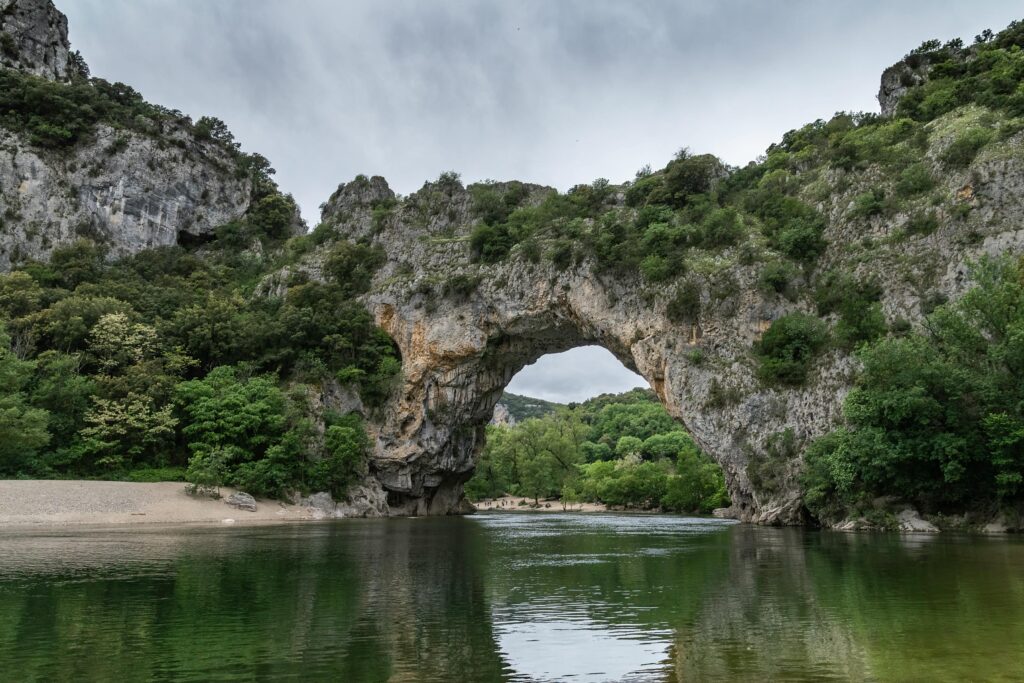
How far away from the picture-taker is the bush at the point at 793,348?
38.6 m

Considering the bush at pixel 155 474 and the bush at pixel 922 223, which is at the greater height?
the bush at pixel 922 223

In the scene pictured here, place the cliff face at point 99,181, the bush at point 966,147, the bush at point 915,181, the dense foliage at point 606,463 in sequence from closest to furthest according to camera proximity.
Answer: the bush at point 966,147, the bush at point 915,181, the cliff face at point 99,181, the dense foliage at point 606,463

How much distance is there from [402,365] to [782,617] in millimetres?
45919

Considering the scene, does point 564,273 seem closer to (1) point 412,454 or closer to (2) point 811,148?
(1) point 412,454

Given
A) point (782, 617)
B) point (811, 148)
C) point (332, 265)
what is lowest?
point (782, 617)

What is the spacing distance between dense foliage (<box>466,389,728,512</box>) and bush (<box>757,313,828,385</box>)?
24111mm

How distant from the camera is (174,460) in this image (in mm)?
45969

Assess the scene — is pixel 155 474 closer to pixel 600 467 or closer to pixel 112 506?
pixel 112 506

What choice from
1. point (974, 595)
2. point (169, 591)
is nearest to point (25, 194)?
point (169, 591)

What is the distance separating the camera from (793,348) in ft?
128

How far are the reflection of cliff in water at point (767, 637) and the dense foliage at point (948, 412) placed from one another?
17172mm

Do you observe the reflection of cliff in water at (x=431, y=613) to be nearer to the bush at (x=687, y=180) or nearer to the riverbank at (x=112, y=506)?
the riverbank at (x=112, y=506)

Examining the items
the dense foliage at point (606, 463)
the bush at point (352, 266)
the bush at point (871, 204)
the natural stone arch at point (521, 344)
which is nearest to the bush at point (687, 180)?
the natural stone arch at point (521, 344)

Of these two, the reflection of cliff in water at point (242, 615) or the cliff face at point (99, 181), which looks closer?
the reflection of cliff in water at point (242, 615)
